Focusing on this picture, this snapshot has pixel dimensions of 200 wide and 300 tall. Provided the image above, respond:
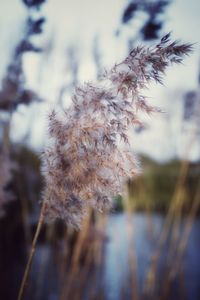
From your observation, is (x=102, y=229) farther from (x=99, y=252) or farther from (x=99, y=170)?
(x=99, y=170)

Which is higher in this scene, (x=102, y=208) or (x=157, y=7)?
(x=157, y=7)

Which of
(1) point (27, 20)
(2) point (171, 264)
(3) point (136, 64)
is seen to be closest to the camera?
(3) point (136, 64)

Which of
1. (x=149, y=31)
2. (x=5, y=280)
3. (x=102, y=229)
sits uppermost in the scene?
(x=149, y=31)

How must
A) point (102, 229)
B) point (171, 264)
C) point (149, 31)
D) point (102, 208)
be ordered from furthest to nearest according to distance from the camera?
point (102, 229) → point (171, 264) → point (149, 31) → point (102, 208)

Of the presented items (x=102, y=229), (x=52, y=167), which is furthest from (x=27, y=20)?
(x=102, y=229)

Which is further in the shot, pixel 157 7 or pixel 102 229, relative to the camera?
pixel 102 229

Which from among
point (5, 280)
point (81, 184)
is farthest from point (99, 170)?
point (5, 280)

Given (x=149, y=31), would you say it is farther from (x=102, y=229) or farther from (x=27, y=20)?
(x=102, y=229)
